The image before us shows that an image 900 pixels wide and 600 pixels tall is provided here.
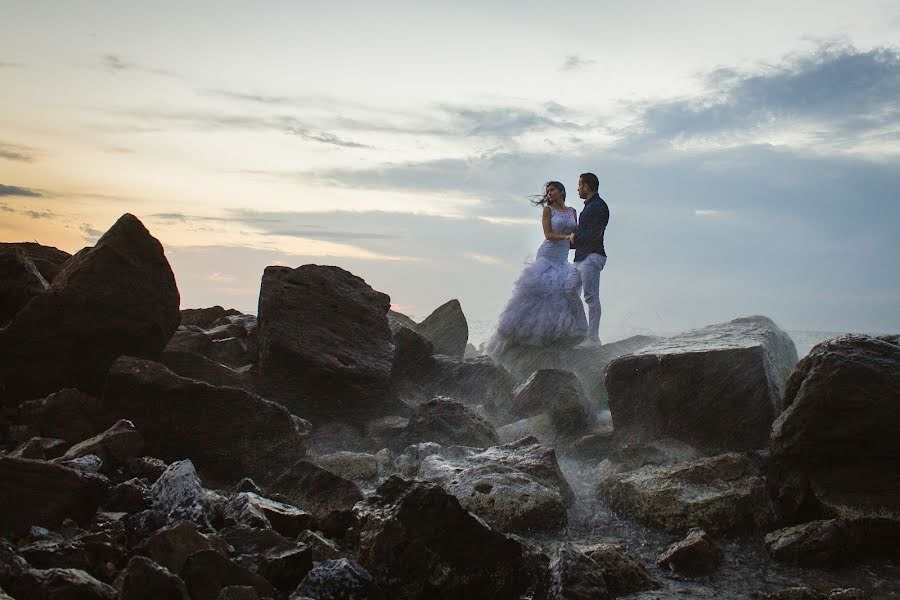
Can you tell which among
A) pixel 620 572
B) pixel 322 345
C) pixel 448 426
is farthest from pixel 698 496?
pixel 322 345

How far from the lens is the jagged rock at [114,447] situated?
779cm

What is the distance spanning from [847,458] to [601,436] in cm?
375

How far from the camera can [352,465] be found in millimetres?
9797

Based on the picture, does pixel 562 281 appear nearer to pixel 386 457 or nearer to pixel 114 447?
pixel 386 457

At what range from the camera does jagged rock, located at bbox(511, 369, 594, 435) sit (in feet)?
40.4

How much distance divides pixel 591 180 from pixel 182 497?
450 inches

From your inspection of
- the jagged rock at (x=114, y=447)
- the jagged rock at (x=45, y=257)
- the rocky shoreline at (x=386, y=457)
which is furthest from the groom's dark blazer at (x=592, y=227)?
the jagged rock at (x=114, y=447)

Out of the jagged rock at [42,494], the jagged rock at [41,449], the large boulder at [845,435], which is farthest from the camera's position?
the large boulder at [845,435]

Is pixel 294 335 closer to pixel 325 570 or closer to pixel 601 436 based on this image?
pixel 601 436

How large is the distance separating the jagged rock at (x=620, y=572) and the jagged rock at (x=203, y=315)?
10.1 m

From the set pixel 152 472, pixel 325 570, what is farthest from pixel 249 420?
pixel 325 570

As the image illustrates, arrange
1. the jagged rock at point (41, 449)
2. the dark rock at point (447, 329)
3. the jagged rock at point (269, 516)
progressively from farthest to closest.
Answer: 1. the dark rock at point (447, 329)
2. the jagged rock at point (41, 449)
3. the jagged rock at point (269, 516)

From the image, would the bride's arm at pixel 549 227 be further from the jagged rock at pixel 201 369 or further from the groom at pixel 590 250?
the jagged rock at pixel 201 369

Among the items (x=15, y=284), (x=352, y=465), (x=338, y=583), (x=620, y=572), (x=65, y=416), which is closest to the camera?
(x=338, y=583)
